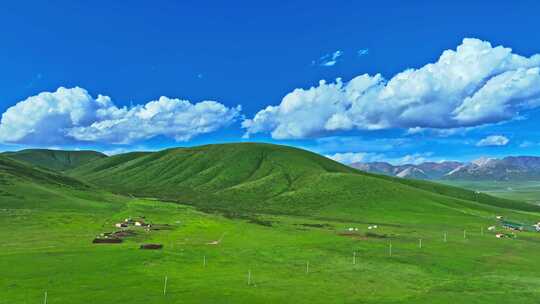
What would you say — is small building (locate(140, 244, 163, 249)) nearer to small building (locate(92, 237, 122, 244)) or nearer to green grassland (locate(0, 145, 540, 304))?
green grassland (locate(0, 145, 540, 304))

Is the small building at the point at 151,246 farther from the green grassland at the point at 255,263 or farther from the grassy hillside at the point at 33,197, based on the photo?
the grassy hillside at the point at 33,197

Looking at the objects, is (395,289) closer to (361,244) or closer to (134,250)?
(361,244)

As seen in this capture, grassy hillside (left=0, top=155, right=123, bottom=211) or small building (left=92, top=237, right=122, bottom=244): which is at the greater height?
grassy hillside (left=0, top=155, right=123, bottom=211)

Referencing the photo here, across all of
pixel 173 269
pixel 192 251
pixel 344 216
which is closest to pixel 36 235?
pixel 192 251

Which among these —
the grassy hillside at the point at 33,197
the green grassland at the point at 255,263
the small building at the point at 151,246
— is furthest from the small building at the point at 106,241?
the grassy hillside at the point at 33,197

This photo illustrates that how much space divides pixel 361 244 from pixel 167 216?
76186 millimetres

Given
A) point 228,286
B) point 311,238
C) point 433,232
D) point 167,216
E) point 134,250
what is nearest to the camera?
point 228,286

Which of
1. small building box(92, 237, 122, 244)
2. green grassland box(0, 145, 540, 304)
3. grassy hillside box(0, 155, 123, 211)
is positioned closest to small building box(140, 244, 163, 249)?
green grassland box(0, 145, 540, 304)

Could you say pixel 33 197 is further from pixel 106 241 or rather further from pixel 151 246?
pixel 151 246

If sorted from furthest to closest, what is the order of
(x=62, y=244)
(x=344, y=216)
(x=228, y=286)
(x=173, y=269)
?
1. (x=344, y=216)
2. (x=62, y=244)
3. (x=173, y=269)
4. (x=228, y=286)

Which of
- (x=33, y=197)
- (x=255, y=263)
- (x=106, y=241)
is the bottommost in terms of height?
(x=255, y=263)

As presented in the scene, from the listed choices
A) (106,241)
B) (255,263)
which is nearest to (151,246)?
(106,241)

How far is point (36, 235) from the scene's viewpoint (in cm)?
9650

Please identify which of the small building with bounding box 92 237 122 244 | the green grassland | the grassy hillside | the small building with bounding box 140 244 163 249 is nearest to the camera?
the green grassland
